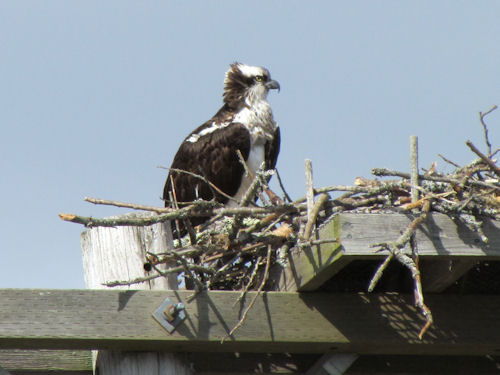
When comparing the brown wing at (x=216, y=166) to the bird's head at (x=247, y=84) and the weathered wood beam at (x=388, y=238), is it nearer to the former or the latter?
the bird's head at (x=247, y=84)

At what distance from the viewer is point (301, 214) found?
12.3 feet

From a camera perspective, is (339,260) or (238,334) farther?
(238,334)

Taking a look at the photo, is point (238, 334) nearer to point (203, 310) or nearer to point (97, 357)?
point (203, 310)

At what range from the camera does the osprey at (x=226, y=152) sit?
670 cm

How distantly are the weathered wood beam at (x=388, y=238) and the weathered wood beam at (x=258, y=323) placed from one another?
0.25 metres

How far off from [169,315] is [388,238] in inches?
31.2

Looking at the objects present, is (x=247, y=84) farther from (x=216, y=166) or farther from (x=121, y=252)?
(x=121, y=252)

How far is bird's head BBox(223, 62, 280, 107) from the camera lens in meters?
7.62

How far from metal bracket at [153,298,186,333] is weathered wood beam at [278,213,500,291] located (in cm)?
49

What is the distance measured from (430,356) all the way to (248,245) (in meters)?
0.87

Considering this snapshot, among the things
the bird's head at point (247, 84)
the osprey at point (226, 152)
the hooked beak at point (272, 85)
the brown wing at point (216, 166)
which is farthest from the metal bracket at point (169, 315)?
the hooked beak at point (272, 85)

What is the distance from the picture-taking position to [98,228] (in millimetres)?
3738

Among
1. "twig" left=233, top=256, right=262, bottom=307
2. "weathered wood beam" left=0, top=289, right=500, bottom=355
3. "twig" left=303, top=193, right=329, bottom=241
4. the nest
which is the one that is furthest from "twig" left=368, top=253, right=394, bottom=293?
"twig" left=233, top=256, right=262, bottom=307

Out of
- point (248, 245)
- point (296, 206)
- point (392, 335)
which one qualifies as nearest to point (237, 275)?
point (248, 245)
